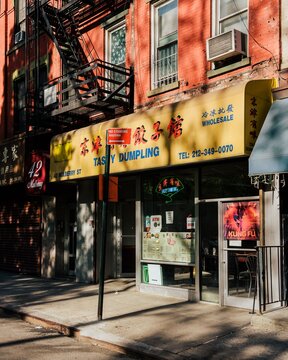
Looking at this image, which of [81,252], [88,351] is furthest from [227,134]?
[81,252]

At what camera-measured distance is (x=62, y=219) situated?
629 inches

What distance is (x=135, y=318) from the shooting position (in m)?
8.91

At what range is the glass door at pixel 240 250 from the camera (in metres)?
9.38

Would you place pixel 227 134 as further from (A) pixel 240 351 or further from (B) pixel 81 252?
(B) pixel 81 252

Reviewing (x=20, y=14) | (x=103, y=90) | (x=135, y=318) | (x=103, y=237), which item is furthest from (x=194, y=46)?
(x=20, y=14)

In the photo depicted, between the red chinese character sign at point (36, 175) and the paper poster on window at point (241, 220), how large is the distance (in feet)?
20.9

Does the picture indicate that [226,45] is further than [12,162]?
No

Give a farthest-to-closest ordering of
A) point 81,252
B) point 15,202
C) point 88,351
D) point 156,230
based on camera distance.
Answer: point 15,202, point 81,252, point 156,230, point 88,351

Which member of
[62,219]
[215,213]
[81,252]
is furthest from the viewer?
[62,219]

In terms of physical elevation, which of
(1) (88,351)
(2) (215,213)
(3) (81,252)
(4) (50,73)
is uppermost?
(4) (50,73)

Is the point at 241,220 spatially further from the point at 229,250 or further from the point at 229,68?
the point at 229,68

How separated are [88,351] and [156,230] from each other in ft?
15.7

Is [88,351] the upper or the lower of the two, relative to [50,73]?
lower

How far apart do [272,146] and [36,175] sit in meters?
8.43
